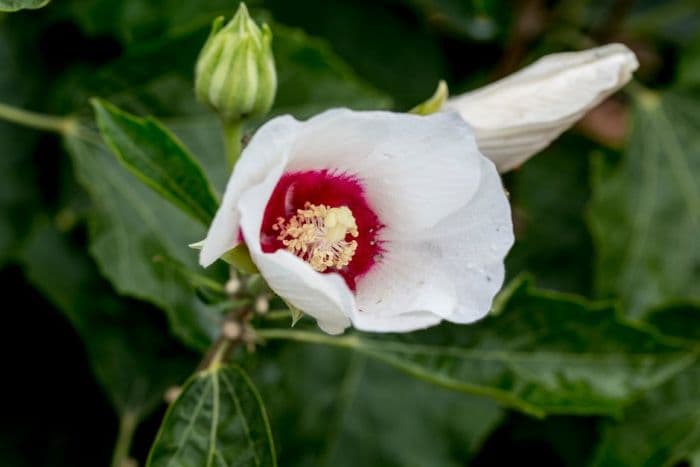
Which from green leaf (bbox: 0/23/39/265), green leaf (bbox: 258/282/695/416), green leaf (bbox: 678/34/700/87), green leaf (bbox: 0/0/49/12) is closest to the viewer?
green leaf (bbox: 0/0/49/12)

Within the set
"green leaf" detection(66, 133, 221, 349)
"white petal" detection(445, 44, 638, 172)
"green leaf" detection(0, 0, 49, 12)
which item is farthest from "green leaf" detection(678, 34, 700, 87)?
"green leaf" detection(0, 0, 49, 12)

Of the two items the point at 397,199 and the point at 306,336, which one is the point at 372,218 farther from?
the point at 306,336

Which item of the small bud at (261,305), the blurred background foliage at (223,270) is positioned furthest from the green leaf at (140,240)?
the small bud at (261,305)

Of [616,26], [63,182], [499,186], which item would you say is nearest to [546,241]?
[616,26]

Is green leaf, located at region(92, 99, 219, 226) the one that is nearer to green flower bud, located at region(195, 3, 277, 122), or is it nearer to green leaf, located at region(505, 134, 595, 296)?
green flower bud, located at region(195, 3, 277, 122)

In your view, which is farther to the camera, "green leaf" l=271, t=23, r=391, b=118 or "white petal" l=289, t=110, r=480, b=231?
"green leaf" l=271, t=23, r=391, b=118

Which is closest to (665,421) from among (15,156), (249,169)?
(249,169)
